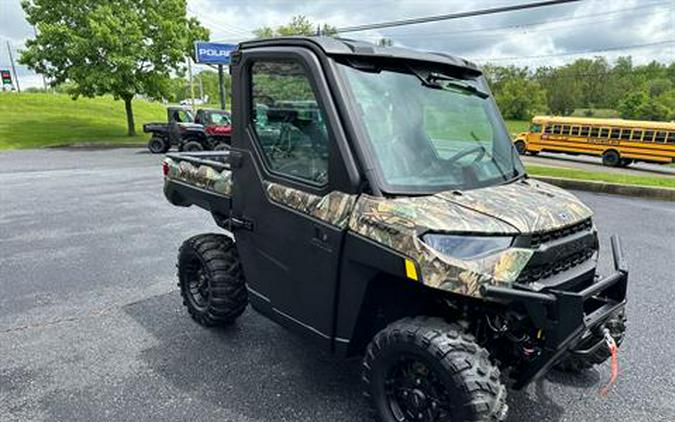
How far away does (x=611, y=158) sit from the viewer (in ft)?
→ 76.0

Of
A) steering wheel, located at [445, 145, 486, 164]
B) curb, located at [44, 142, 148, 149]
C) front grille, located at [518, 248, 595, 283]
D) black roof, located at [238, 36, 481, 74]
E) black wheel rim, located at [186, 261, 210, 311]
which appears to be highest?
black roof, located at [238, 36, 481, 74]

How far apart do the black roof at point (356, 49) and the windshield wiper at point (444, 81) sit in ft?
0.24

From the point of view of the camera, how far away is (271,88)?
9.41 feet

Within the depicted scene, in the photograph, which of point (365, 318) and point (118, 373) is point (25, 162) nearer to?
point (118, 373)

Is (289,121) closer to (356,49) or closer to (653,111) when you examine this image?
(356,49)

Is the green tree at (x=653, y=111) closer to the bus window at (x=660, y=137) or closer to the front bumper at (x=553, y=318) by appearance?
the bus window at (x=660, y=137)

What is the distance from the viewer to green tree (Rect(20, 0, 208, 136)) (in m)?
22.2

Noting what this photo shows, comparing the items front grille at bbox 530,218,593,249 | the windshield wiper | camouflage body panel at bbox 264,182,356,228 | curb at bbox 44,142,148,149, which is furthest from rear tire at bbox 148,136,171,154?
front grille at bbox 530,218,593,249

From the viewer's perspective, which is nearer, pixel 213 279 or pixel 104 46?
pixel 213 279

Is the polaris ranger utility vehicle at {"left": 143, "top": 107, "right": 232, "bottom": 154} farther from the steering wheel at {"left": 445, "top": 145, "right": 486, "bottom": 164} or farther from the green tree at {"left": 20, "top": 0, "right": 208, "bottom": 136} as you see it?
the steering wheel at {"left": 445, "top": 145, "right": 486, "bottom": 164}

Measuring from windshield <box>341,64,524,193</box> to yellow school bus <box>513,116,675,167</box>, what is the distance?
71.5 ft

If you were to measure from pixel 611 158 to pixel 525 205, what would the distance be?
24.5 meters

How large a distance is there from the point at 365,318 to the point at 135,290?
298 centimetres

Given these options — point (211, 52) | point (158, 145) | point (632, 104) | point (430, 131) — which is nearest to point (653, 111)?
point (632, 104)
